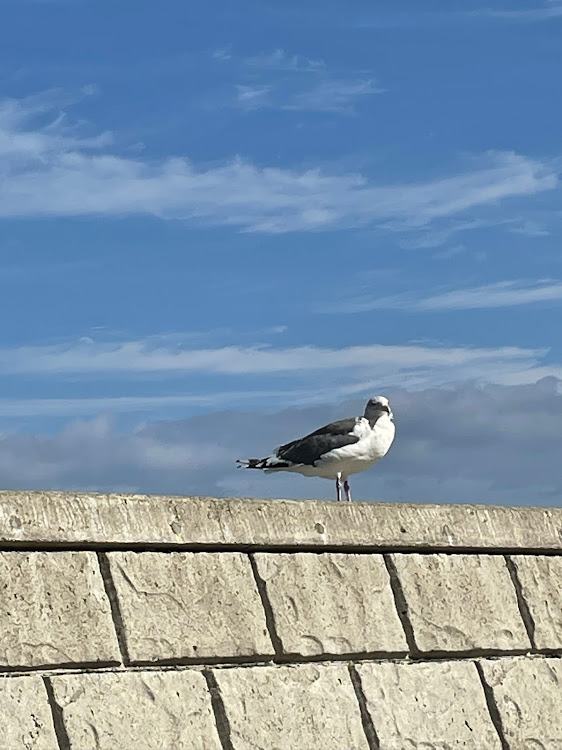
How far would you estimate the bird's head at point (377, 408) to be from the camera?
1013 centimetres

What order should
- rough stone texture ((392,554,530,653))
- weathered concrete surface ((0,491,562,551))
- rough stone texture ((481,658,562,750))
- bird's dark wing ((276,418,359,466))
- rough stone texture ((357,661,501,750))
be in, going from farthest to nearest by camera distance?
bird's dark wing ((276,418,359,466))
rough stone texture ((481,658,562,750))
rough stone texture ((392,554,530,653))
rough stone texture ((357,661,501,750))
weathered concrete surface ((0,491,562,551))

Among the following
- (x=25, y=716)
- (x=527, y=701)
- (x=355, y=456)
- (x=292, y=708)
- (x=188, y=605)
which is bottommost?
(x=527, y=701)

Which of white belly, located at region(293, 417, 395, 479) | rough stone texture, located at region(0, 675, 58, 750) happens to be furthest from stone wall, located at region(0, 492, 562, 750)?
white belly, located at region(293, 417, 395, 479)

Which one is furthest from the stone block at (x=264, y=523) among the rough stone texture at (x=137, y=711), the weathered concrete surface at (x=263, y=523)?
the rough stone texture at (x=137, y=711)

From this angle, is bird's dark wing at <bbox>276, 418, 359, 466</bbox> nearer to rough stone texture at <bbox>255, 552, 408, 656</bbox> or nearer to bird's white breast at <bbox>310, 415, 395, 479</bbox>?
bird's white breast at <bbox>310, 415, 395, 479</bbox>

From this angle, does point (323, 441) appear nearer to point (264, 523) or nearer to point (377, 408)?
point (377, 408)

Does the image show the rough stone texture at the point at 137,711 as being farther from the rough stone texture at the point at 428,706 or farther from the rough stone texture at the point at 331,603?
the rough stone texture at the point at 428,706

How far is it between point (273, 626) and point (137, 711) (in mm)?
722

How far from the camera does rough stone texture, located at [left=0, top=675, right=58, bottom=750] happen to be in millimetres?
5258

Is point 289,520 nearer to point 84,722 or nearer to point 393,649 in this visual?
point 393,649

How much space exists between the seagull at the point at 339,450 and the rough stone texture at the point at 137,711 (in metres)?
3.98

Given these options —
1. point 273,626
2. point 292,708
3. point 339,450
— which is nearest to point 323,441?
point 339,450

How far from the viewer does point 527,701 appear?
6.61 metres

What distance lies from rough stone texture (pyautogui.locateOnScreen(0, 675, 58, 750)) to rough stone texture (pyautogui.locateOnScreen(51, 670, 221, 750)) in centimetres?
7
